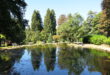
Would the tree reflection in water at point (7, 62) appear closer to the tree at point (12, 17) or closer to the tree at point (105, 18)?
the tree at point (12, 17)

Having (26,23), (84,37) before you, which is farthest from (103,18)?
(26,23)

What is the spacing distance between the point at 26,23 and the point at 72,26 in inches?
1321

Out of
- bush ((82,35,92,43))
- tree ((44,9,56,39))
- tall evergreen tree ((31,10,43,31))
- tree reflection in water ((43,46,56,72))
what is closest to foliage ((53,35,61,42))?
tree ((44,9,56,39))

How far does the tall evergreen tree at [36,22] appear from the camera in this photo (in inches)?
3167

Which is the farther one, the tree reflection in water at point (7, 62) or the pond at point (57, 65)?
the tree reflection in water at point (7, 62)

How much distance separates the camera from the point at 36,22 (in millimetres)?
81312

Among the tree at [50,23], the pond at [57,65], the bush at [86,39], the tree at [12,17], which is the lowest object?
the pond at [57,65]

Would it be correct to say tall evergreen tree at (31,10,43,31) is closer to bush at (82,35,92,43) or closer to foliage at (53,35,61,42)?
foliage at (53,35,61,42)

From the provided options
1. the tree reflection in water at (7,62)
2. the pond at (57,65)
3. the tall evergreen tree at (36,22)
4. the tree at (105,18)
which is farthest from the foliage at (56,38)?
the pond at (57,65)

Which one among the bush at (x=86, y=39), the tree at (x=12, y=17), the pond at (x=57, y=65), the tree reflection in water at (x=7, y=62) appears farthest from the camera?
the bush at (x=86, y=39)

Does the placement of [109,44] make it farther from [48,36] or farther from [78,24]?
[48,36]

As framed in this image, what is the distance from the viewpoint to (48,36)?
7081 centimetres

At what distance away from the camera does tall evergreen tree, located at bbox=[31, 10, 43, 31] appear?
80438 millimetres

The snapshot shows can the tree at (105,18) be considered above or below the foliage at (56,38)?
above
